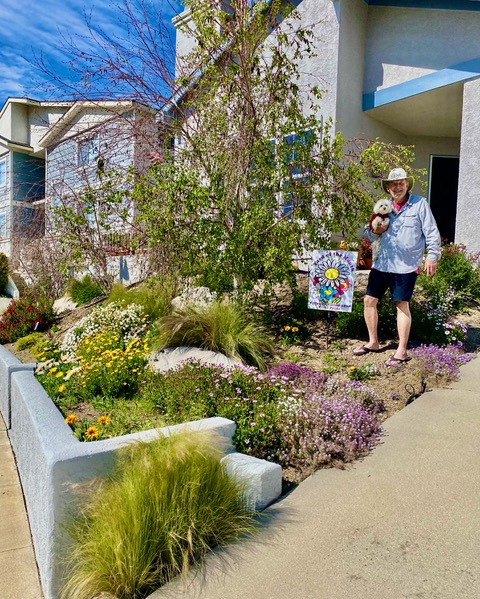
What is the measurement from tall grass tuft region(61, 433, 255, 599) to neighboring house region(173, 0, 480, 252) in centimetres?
776

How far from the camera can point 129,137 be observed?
7348mm

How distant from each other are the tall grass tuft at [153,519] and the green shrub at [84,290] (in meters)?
9.03

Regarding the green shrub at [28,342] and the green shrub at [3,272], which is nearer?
the green shrub at [28,342]

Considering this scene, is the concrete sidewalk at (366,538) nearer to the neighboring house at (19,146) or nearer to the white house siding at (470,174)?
the white house siding at (470,174)

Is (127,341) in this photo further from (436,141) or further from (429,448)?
(436,141)

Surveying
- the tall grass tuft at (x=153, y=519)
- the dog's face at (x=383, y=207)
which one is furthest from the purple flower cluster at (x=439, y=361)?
the tall grass tuft at (x=153, y=519)

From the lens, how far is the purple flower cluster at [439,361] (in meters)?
4.83

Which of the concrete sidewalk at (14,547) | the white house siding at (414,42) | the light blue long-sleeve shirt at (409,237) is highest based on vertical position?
the white house siding at (414,42)

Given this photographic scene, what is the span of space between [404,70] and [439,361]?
756cm

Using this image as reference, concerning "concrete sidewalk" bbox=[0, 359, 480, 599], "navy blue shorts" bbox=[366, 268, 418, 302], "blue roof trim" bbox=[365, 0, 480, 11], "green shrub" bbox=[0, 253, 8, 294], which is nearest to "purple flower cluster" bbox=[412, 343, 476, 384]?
"navy blue shorts" bbox=[366, 268, 418, 302]

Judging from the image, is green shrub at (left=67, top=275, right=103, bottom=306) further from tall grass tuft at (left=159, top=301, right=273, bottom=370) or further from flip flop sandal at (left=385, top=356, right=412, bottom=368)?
flip flop sandal at (left=385, top=356, right=412, bottom=368)

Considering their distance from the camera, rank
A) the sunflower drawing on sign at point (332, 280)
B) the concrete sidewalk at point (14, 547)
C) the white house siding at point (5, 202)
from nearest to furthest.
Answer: the concrete sidewalk at point (14, 547) < the sunflower drawing on sign at point (332, 280) < the white house siding at point (5, 202)

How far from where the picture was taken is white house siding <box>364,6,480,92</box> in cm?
953

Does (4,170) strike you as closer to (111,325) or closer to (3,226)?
(3,226)
